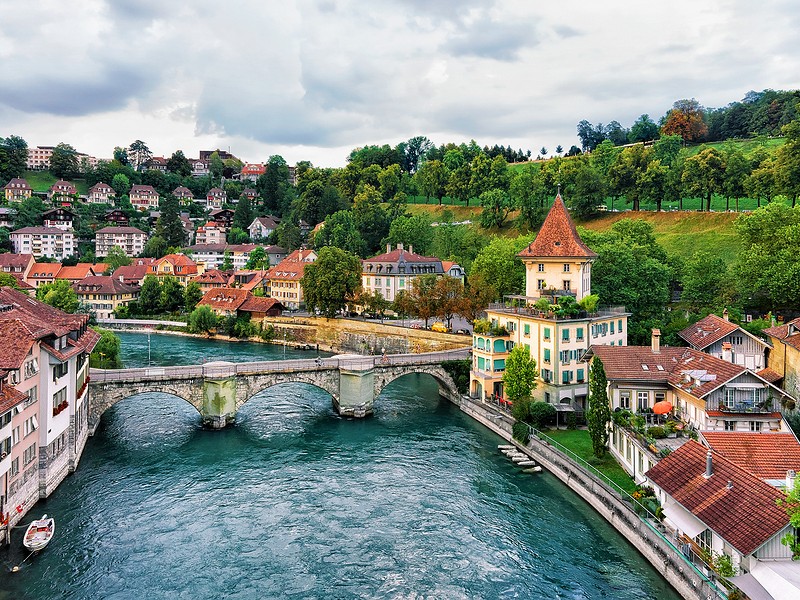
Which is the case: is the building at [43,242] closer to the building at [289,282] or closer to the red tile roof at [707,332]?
the building at [289,282]

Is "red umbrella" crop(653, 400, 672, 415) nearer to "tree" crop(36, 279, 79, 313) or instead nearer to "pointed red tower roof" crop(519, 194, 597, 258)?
"pointed red tower roof" crop(519, 194, 597, 258)

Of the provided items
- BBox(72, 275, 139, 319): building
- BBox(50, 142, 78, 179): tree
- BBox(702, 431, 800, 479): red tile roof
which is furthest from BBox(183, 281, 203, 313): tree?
BBox(50, 142, 78, 179): tree

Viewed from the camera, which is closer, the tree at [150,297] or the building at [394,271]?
the building at [394,271]

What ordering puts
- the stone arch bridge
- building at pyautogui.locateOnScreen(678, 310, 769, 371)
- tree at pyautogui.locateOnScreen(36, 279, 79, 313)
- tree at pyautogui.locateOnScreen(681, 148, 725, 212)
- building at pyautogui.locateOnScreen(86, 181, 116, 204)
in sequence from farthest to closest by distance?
building at pyautogui.locateOnScreen(86, 181, 116, 204) → tree at pyautogui.locateOnScreen(36, 279, 79, 313) → tree at pyautogui.locateOnScreen(681, 148, 725, 212) → the stone arch bridge → building at pyautogui.locateOnScreen(678, 310, 769, 371)

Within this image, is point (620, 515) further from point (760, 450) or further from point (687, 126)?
point (687, 126)

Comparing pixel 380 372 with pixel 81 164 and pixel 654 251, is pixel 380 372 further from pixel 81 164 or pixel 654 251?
pixel 81 164

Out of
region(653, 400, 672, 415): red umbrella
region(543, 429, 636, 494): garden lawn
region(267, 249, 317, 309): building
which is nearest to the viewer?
region(543, 429, 636, 494): garden lawn

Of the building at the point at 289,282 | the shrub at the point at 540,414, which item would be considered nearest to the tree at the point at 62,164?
the building at the point at 289,282
